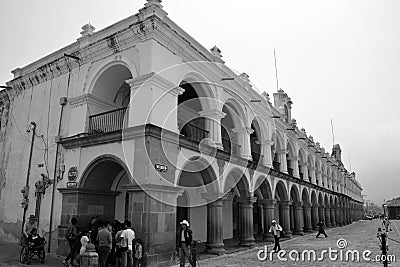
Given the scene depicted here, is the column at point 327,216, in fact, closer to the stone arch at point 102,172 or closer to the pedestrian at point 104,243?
the stone arch at point 102,172

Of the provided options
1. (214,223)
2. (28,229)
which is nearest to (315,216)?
(214,223)

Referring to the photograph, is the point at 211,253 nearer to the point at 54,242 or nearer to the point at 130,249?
the point at 130,249

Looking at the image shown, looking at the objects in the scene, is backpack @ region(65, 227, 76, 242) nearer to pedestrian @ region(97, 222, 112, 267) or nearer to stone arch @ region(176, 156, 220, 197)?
pedestrian @ region(97, 222, 112, 267)

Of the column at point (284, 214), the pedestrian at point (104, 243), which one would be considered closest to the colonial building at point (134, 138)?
the pedestrian at point (104, 243)

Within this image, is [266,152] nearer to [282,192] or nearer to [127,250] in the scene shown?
[282,192]

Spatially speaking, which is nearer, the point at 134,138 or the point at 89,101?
the point at 134,138

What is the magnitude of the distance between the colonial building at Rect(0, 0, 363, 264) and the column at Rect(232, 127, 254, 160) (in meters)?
0.05

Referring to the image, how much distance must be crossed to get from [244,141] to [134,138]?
260 inches

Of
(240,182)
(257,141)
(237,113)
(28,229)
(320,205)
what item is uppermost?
(237,113)

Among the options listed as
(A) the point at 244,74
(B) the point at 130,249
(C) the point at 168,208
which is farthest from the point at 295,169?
(B) the point at 130,249

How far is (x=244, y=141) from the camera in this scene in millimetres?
15227

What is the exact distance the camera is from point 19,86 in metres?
15.3

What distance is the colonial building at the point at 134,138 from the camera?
9922 mm

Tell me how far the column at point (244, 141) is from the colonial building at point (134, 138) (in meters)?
0.05
